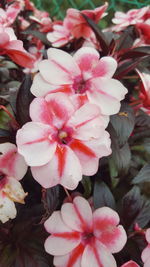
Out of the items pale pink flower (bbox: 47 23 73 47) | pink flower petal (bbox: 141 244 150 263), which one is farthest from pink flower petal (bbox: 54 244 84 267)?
pale pink flower (bbox: 47 23 73 47)

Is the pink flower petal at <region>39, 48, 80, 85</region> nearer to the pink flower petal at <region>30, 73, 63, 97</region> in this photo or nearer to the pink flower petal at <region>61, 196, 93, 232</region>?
the pink flower petal at <region>30, 73, 63, 97</region>

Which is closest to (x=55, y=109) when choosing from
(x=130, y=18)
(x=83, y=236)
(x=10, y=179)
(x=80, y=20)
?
(x=10, y=179)

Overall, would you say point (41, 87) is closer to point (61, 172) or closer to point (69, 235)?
point (61, 172)

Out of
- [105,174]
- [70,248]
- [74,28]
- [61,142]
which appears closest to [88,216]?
[70,248]

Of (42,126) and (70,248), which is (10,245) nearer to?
(70,248)

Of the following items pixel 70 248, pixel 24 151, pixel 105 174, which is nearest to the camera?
pixel 24 151

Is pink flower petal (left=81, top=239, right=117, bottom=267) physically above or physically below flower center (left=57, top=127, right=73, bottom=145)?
below
